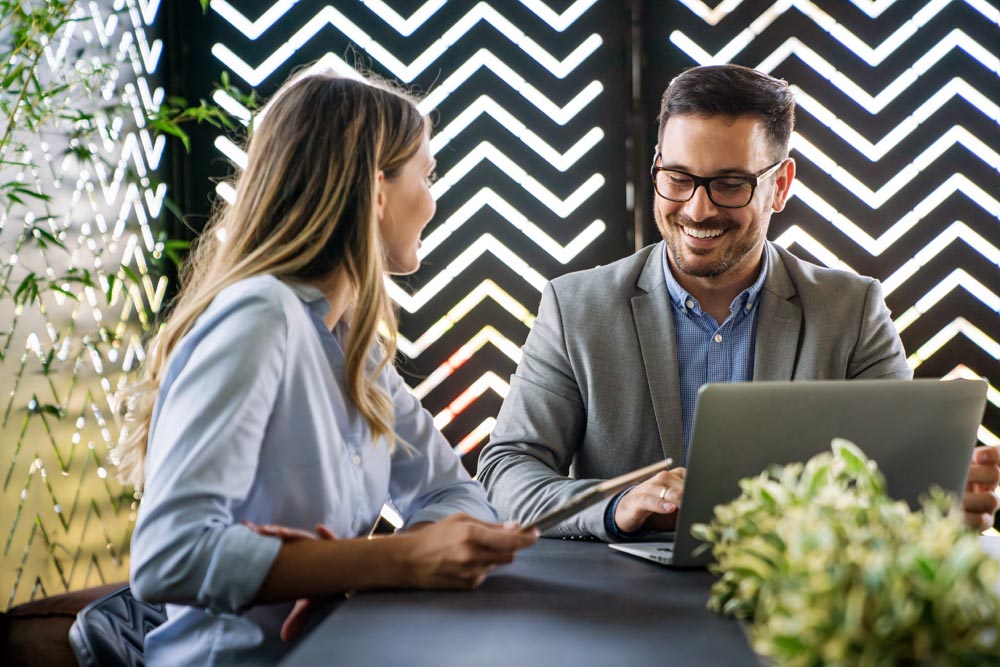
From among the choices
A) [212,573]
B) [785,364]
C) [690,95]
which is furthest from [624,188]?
[212,573]

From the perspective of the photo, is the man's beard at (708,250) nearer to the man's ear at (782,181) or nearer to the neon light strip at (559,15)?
the man's ear at (782,181)

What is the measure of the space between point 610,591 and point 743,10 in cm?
209

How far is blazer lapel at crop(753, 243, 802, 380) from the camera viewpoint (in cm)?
203

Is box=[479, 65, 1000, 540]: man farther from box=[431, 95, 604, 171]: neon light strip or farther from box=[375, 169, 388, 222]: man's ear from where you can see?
box=[431, 95, 604, 171]: neon light strip

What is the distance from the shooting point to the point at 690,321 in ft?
6.92

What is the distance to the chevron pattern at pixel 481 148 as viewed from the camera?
284 centimetres

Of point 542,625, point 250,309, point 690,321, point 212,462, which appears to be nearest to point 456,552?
point 542,625

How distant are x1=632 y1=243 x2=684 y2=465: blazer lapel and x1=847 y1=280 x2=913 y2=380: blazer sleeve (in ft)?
1.18

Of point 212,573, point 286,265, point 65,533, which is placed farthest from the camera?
point 65,533

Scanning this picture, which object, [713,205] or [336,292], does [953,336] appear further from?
[336,292]

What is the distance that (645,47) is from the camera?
2.83 m

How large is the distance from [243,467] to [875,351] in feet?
4.46

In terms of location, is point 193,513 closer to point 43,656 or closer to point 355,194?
point 355,194

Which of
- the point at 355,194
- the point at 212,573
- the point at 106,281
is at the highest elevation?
the point at 355,194
